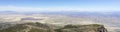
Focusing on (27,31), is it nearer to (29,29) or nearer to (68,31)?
(29,29)

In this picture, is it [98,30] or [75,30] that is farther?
[75,30]

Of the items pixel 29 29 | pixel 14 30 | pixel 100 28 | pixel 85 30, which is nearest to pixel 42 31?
pixel 29 29

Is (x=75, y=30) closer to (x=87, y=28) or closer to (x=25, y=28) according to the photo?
(x=87, y=28)

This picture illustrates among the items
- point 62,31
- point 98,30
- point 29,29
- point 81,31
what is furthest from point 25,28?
point 98,30

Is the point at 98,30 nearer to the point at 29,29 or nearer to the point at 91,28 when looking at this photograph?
the point at 91,28

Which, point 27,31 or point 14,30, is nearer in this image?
point 27,31

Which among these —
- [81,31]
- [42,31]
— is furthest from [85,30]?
[42,31]
